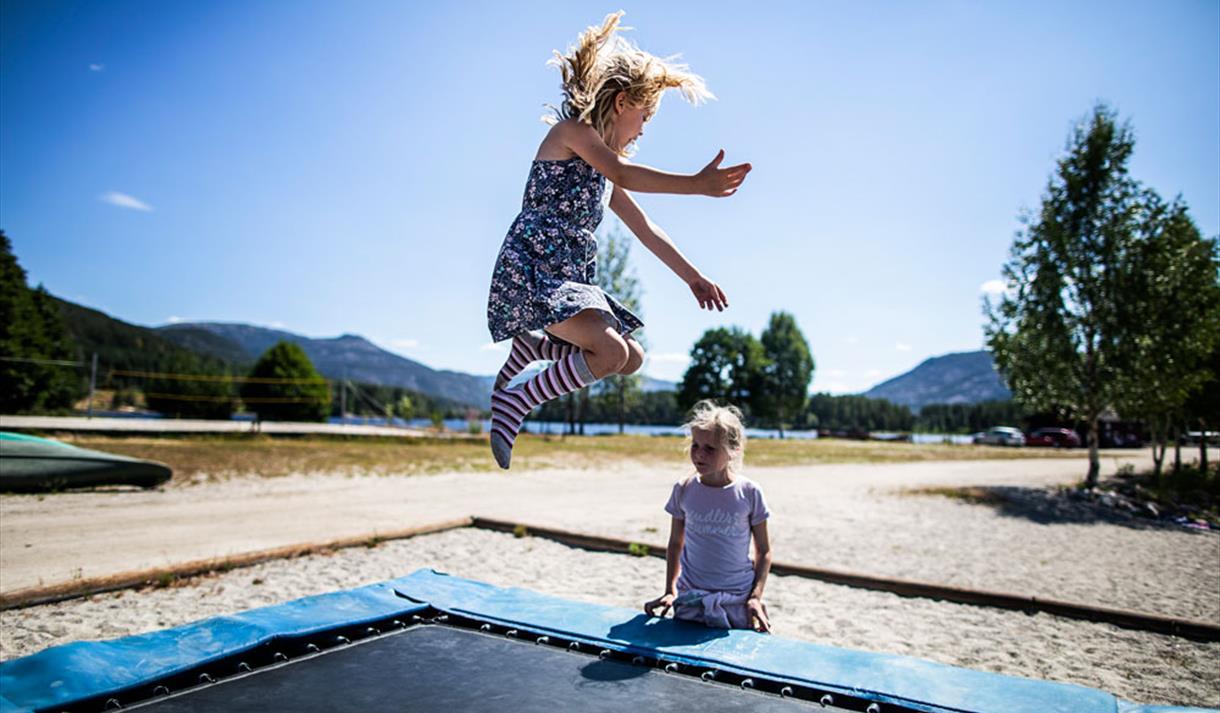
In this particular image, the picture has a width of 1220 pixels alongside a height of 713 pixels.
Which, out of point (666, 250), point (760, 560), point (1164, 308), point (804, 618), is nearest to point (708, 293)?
point (666, 250)

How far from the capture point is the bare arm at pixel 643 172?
1.88 meters

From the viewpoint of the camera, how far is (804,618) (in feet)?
Result: 12.0

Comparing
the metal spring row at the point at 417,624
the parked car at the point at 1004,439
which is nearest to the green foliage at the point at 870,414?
the parked car at the point at 1004,439

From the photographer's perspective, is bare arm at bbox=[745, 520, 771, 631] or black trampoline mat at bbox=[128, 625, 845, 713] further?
bare arm at bbox=[745, 520, 771, 631]

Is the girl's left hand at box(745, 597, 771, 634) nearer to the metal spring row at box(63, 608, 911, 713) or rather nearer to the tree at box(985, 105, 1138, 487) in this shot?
the metal spring row at box(63, 608, 911, 713)

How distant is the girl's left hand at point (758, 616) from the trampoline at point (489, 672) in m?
0.12

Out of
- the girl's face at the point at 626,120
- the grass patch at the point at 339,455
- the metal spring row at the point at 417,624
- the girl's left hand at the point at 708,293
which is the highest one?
the girl's face at the point at 626,120

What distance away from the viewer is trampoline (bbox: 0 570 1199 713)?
1.97 m

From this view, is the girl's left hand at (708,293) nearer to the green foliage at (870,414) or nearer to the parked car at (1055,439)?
the parked car at (1055,439)

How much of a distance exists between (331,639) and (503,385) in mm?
1151

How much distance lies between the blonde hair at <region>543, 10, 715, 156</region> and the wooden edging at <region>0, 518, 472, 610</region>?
134 inches

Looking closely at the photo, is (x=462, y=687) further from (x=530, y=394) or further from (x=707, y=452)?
(x=707, y=452)

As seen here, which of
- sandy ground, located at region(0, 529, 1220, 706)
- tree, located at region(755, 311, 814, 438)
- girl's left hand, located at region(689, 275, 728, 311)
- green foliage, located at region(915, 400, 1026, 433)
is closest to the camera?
girl's left hand, located at region(689, 275, 728, 311)

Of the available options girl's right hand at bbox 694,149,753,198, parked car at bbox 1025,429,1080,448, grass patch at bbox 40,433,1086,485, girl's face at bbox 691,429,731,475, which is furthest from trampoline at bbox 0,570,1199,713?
parked car at bbox 1025,429,1080,448
